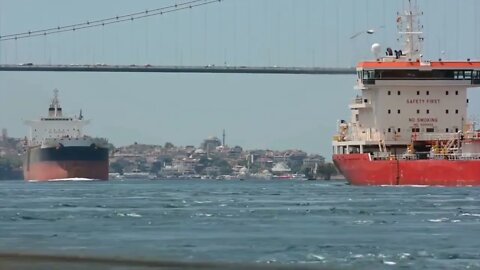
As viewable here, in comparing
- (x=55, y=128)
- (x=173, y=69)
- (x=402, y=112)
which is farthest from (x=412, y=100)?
(x=55, y=128)

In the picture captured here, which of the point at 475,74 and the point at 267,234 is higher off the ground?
the point at 475,74

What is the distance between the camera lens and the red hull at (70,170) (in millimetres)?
102500

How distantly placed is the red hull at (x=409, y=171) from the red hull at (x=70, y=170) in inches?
1752

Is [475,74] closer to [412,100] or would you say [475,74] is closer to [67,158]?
[412,100]

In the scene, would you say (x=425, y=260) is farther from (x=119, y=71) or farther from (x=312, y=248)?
(x=119, y=71)

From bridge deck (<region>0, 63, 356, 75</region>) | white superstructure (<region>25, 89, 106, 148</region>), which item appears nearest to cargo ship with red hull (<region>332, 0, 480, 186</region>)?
bridge deck (<region>0, 63, 356, 75</region>)

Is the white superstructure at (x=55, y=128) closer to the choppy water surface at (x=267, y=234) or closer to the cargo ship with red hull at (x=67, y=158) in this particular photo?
the cargo ship with red hull at (x=67, y=158)

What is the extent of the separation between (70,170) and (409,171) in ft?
167

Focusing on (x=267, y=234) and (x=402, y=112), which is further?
(x=402, y=112)

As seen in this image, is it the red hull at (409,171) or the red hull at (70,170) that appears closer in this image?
the red hull at (409,171)

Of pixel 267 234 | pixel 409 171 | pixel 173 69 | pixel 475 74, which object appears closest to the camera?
pixel 267 234

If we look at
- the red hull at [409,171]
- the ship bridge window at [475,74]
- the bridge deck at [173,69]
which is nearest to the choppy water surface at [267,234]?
the red hull at [409,171]

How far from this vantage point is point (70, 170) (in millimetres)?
102438

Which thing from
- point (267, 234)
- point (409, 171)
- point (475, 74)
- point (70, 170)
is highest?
point (475, 74)
